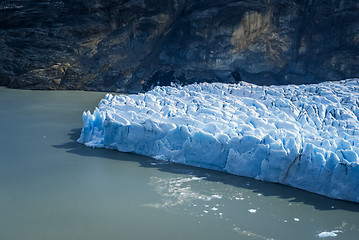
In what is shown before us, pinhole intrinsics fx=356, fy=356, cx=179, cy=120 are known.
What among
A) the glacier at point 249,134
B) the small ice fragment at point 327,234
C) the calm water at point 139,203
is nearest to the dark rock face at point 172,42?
the glacier at point 249,134

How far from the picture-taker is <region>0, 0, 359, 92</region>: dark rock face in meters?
11.5

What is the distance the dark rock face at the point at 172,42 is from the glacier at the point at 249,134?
596 centimetres

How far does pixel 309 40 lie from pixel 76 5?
8.35m

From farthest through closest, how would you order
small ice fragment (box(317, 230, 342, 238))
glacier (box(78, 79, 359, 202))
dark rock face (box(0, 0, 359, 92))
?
dark rock face (box(0, 0, 359, 92)), glacier (box(78, 79, 359, 202)), small ice fragment (box(317, 230, 342, 238))

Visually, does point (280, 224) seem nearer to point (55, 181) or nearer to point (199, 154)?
point (199, 154)

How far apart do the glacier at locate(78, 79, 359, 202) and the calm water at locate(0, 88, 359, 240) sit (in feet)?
0.52

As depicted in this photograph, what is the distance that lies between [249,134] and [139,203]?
1570mm

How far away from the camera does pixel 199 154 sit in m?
4.39

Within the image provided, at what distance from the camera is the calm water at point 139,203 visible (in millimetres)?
2901

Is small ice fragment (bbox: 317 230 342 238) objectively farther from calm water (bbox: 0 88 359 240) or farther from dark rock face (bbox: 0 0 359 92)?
dark rock face (bbox: 0 0 359 92)

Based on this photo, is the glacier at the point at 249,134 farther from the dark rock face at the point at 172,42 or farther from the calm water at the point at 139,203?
the dark rock face at the point at 172,42

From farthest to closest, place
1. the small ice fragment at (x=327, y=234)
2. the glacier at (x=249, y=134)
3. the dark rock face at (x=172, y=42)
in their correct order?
the dark rock face at (x=172, y=42) → the glacier at (x=249, y=134) → the small ice fragment at (x=327, y=234)

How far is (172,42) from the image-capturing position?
13.1 meters

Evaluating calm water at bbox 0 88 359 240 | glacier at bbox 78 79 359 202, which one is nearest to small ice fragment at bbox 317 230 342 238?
calm water at bbox 0 88 359 240
